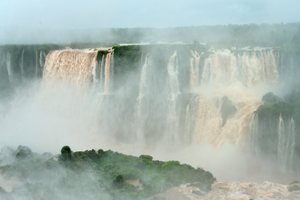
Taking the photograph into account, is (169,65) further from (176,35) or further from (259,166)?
(176,35)

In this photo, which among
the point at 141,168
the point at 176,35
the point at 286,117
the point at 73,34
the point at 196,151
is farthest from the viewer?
the point at 73,34

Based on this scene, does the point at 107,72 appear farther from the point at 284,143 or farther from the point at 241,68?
the point at 284,143

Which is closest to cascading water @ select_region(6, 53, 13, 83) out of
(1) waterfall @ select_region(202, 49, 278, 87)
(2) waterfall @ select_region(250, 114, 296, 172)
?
(1) waterfall @ select_region(202, 49, 278, 87)

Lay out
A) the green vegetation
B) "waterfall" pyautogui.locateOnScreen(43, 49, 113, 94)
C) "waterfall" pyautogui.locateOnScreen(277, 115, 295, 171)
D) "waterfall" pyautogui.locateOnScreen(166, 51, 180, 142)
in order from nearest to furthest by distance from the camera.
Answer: the green vegetation
"waterfall" pyautogui.locateOnScreen(277, 115, 295, 171)
"waterfall" pyautogui.locateOnScreen(166, 51, 180, 142)
"waterfall" pyautogui.locateOnScreen(43, 49, 113, 94)

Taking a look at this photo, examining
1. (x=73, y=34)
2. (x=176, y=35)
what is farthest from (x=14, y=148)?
(x=73, y=34)

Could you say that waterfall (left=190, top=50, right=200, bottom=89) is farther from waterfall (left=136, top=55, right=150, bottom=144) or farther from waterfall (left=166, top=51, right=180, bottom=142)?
waterfall (left=136, top=55, right=150, bottom=144)

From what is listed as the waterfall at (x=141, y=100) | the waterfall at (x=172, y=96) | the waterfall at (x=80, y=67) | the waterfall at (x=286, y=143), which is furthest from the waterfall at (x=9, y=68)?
the waterfall at (x=286, y=143)
